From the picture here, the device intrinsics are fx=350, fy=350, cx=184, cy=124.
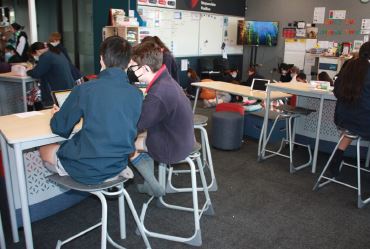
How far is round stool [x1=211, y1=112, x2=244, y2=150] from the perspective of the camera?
4.13 meters

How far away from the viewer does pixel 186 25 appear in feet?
24.7

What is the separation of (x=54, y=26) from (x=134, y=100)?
6072mm

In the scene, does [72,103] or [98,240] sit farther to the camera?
[98,240]

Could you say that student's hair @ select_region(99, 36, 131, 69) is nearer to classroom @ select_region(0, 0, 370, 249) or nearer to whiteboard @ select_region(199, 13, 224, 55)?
classroom @ select_region(0, 0, 370, 249)

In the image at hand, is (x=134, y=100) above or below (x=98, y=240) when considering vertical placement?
above

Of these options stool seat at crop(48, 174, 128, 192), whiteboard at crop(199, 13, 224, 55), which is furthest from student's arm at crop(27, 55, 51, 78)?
whiteboard at crop(199, 13, 224, 55)

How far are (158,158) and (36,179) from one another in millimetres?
932

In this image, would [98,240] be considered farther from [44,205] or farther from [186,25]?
[186,25]

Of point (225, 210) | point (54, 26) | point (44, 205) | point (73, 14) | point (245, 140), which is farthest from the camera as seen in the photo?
point (54, 26)

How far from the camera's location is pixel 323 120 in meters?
4.04

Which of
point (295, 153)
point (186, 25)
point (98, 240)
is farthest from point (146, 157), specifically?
point (186, 25)

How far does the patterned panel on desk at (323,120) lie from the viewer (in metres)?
3.96

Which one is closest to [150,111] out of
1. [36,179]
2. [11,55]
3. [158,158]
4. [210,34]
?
[158,158]

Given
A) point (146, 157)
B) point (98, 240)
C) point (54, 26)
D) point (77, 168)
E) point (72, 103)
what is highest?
point (54, 26)
